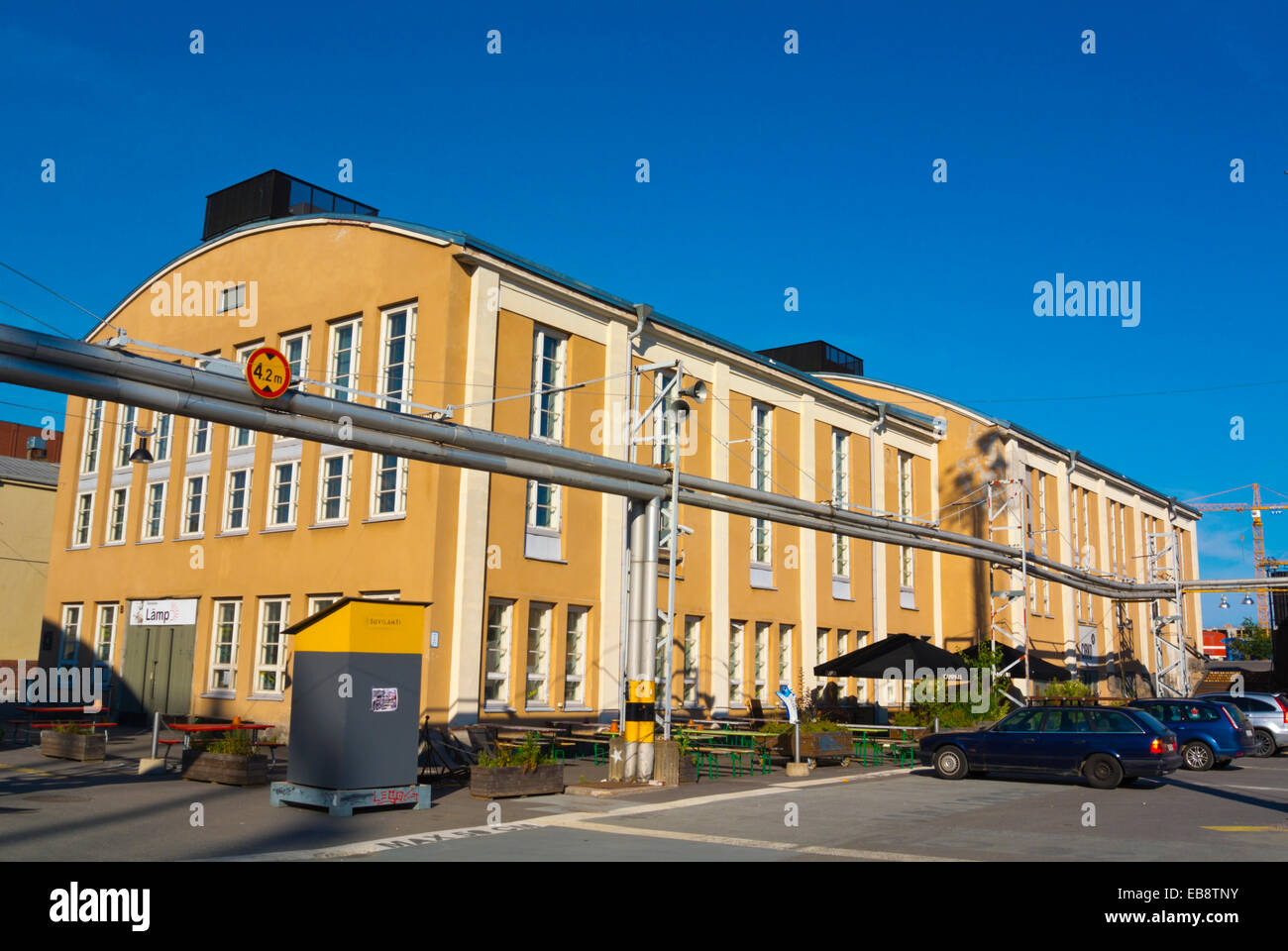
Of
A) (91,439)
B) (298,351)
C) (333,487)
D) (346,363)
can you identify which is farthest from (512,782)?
(91,439)

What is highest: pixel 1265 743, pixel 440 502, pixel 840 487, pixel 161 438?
pixel 161 438

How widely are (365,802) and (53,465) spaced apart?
45.1 meters

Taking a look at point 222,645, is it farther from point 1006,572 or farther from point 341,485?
point 1006,572

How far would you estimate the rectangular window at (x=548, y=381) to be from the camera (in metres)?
26.9

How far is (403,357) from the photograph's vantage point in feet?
85.8

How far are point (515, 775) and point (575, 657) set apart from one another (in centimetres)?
1099

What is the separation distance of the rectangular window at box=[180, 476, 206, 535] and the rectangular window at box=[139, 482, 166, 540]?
131 cm

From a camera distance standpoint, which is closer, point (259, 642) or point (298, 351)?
point (259, 642)

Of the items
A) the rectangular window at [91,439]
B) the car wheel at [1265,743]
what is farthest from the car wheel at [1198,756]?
the rectangular window at [91,439]

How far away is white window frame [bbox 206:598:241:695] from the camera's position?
28.1m

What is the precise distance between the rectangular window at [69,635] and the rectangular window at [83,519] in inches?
78.8

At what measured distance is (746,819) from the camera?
46.9ft

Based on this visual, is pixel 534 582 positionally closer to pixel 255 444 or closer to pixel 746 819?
pixel 255 444
